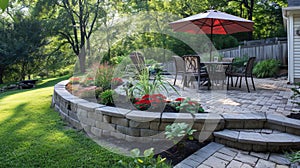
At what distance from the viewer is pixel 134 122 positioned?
8.39 ft

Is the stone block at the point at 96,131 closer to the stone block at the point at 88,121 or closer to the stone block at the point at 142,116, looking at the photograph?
the stone block at the point at 88,121

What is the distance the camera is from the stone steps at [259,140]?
7.02 ft

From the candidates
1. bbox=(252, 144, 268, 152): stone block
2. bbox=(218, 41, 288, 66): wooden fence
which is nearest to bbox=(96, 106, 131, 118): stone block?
bbox=(252, 144, 268, 152): stone block

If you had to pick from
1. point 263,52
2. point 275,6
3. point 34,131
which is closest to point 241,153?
point 34,131

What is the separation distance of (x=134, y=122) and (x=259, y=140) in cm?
137

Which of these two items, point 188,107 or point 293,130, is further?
point 188,107

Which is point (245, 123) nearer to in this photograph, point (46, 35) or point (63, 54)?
point (46, 35)

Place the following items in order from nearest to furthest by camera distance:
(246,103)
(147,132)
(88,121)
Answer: (147,132), (88,121), (246,103)

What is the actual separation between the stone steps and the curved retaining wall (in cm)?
15

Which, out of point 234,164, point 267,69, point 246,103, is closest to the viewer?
point 234,164

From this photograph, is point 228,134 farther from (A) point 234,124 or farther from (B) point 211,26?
(B) point 211,26

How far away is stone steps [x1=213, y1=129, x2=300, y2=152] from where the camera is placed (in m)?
2.14

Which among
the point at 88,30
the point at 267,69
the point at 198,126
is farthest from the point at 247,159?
the point at 88,30

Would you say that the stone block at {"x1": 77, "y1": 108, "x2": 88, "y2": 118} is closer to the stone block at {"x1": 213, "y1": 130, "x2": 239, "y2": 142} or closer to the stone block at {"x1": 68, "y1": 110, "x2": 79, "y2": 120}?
the stone block at {"x1": 68, "y1": 110, "x2": 79, "y2": 120}
